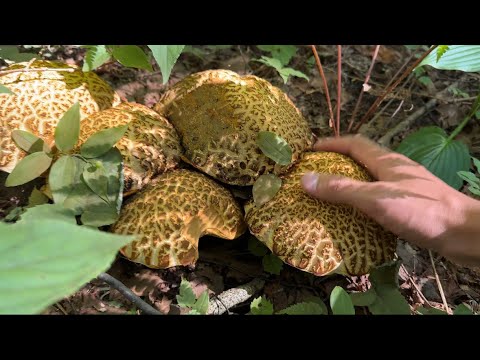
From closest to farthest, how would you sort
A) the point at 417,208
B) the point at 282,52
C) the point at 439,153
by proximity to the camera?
the point at 417,208, the point at 439,153, the point at 282,52

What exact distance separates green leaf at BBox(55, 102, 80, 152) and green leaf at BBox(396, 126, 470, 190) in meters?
1.84

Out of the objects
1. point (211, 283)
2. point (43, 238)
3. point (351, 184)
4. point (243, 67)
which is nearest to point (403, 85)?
point (243, 67)

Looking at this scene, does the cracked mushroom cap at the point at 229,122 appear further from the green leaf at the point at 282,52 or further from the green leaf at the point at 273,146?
the green leaf at the point at 282,52

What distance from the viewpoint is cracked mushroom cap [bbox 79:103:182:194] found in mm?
2012

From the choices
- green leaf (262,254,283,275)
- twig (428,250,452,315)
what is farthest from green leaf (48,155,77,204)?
twig (428,250,452,315)

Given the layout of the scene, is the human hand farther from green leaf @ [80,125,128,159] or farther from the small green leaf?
green leaf @ [80,125,128,159]

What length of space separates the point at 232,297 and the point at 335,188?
2.26ft

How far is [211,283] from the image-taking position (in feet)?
7.20

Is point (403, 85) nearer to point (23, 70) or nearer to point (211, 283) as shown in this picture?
point (211, 283)

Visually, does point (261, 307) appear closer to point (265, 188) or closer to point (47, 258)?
point (265, 188)

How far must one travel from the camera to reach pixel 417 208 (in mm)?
1889

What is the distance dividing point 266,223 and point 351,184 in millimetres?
412

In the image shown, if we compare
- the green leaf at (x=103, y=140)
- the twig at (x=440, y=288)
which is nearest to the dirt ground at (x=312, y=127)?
the twig at (x=440, y=288)

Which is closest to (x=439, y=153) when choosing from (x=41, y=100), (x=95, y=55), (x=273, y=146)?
(x=273, y=146)
